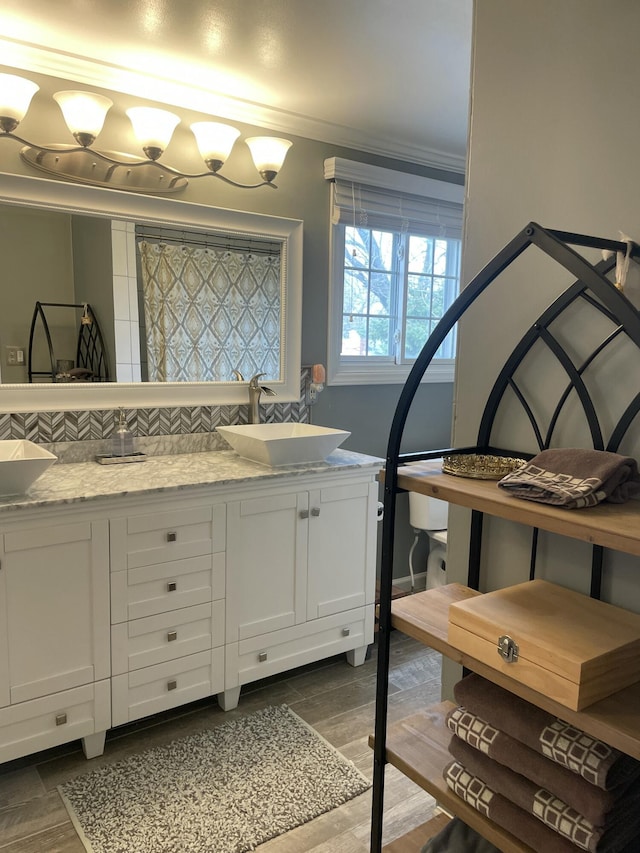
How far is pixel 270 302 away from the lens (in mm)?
2922

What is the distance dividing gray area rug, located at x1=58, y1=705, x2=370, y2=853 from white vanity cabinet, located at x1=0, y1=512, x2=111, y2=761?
203mm

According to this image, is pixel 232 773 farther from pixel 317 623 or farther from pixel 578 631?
pixel 578 631

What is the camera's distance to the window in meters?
3.17

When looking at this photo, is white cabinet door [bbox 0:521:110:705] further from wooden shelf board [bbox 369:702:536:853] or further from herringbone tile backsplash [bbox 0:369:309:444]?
wooden shelf board [bbox 369:702:536:853]

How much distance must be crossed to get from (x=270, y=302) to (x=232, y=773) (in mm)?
1905

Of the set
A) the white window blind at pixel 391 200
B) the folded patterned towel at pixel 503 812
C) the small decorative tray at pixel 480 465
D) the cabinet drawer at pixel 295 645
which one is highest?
the white window blind at pixel 391 200

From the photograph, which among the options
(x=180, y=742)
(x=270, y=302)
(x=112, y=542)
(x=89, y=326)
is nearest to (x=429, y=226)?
(x=270, y=302)

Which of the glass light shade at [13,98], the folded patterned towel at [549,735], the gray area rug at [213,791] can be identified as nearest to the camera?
the folded patterned towel at [549,735]

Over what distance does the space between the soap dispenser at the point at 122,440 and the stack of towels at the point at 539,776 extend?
1.72 m

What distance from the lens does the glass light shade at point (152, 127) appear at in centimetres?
238

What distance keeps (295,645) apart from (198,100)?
2267 mm

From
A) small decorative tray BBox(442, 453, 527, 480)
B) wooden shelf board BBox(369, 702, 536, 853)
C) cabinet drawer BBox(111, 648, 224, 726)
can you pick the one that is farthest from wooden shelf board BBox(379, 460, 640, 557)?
cabinet drawer BBox(111, 648, 224, 726)

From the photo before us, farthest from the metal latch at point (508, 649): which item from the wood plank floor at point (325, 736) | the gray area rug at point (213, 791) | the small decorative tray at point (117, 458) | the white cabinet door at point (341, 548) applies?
the small decorative tray at point (117, 458)

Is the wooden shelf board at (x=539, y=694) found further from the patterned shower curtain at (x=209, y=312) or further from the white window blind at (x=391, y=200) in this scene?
the white window blind at (x=391, y=200)
